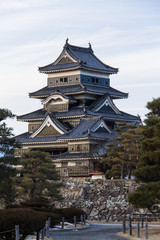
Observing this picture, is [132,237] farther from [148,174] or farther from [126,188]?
[126,188]

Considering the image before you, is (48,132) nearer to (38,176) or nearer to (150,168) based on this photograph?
(38,176)

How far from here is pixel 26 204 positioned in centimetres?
3650

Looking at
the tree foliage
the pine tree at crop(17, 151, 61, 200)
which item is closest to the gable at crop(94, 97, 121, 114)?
the tree foliage

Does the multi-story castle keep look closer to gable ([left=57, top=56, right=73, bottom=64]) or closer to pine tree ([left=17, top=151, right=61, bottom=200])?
gable ([left=57, top=56, right=73, bottom=64])

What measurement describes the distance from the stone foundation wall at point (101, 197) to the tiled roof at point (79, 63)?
18704 millimetres

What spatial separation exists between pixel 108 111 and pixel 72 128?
516 centimetres

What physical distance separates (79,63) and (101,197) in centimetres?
2079

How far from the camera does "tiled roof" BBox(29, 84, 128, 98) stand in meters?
68.4

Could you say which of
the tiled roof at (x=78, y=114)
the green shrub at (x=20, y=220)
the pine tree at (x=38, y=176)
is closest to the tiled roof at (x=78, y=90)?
the tiled roof at (x=78, y=114)

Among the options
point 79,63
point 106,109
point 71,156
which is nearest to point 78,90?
point 79,63

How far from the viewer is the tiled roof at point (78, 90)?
224 feet

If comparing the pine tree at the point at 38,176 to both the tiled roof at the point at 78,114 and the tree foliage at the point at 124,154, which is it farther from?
the tiled roof at the point at 78,114

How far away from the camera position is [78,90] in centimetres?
6800

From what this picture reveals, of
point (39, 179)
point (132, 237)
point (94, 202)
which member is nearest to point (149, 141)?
point (132, 237)
